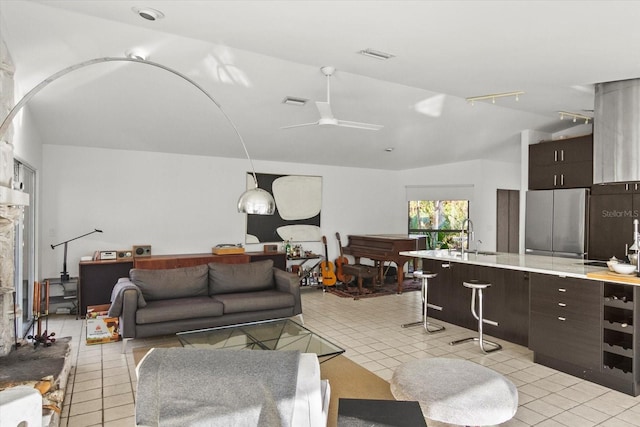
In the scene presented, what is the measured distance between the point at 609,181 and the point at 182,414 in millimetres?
4912

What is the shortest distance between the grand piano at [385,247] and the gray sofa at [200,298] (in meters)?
2.60

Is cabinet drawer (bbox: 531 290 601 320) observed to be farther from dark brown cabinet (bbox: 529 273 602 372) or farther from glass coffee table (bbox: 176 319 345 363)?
glass coffee table (bbox: 176 319 345 363)

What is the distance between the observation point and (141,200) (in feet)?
21.4

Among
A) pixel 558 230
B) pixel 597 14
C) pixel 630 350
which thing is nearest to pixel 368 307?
pixel 558 230

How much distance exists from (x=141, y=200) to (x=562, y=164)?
6.56 meters

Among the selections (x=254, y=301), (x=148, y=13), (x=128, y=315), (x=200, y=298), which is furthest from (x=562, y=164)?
(x=128, y=315)

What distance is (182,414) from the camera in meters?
1.45

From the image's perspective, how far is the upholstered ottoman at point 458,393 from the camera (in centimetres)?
208

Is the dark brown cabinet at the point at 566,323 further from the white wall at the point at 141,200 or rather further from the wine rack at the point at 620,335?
the white wall at the point at 141,200

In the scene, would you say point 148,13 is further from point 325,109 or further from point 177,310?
point 177,310

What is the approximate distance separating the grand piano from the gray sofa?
260 centimetres

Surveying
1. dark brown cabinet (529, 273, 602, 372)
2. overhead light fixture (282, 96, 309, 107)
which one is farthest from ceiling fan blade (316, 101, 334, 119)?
dark brown cabinet (529, 273, 602, 372)

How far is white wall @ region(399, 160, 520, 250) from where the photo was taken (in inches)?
323

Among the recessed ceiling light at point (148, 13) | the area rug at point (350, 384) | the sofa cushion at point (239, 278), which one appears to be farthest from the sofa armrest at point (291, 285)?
the recessed ceiling light at point (148, 13)
